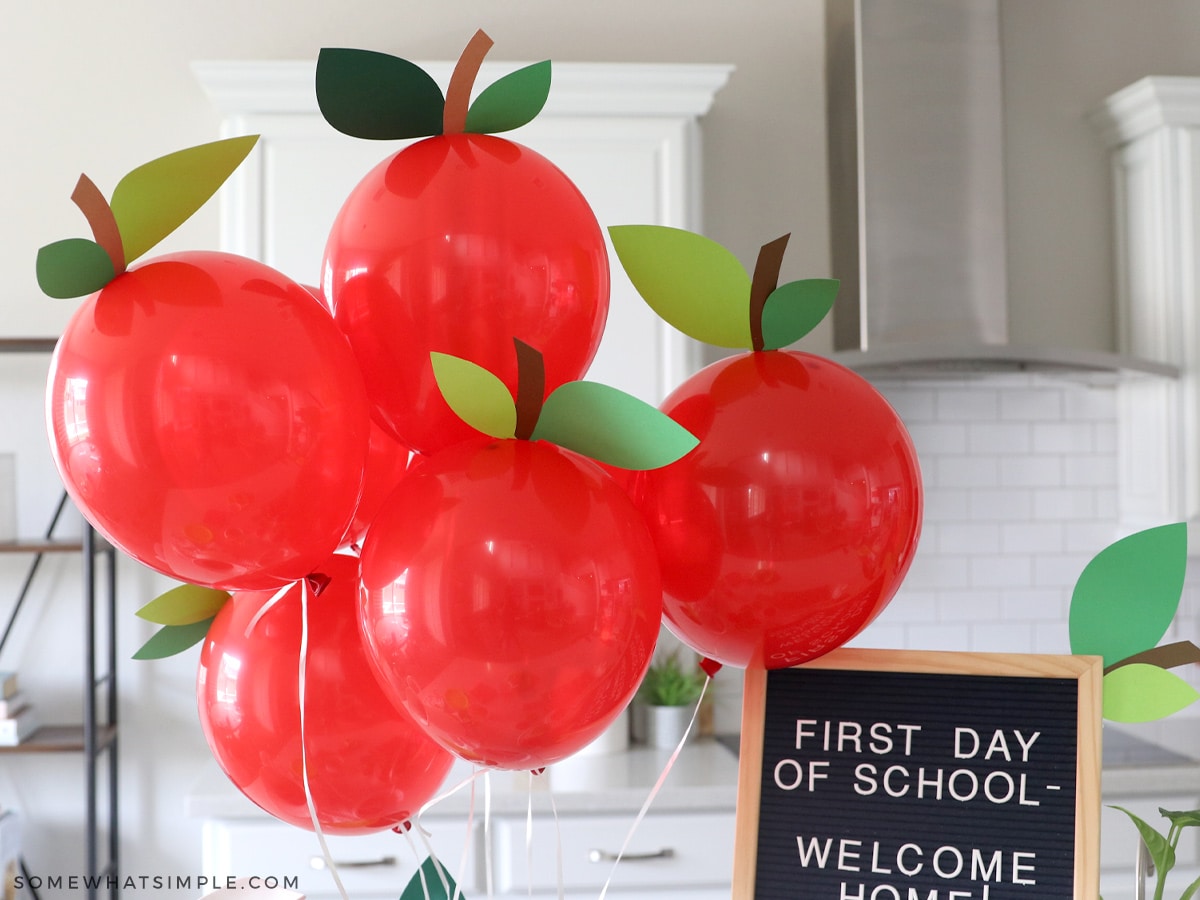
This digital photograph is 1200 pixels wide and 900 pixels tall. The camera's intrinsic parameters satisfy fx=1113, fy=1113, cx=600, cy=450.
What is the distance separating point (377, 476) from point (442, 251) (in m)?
0.24

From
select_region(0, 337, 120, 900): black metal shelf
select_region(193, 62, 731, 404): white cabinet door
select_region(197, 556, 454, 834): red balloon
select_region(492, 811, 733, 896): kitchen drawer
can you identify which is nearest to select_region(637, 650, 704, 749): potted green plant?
select_region(492, 811, 733, 896): kitchen drawer

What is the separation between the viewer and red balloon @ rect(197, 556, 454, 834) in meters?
0.79

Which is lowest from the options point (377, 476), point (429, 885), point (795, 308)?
point (429, 885)

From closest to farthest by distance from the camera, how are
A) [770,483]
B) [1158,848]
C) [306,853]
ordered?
[770,483] → [1158,848] → [306,853]

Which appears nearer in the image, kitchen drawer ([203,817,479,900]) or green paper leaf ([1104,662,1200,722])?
green paper leaf ([1104,662,1200,722])

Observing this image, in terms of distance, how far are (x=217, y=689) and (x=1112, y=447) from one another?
2718mm

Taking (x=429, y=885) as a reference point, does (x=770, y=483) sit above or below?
above

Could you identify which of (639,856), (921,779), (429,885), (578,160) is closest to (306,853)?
(639,856)

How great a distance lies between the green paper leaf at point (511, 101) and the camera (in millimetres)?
722

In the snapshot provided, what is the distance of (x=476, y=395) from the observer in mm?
622

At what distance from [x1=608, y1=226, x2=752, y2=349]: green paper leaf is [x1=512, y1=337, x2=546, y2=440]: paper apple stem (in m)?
0.14

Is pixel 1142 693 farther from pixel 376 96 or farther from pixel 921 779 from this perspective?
pixel 376 96

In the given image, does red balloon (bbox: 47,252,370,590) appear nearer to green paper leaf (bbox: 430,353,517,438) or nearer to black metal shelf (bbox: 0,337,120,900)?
green paper leaf (bbox: 430,353,517,438)

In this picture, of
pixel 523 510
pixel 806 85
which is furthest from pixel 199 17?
pixel 523 510
